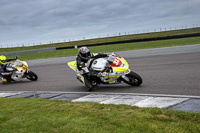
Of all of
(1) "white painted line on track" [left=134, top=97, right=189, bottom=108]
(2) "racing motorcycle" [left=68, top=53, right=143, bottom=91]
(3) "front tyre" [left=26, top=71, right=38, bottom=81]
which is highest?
(2) "racing motorcycle" [left=68, top=53, right=143, bottom=91]

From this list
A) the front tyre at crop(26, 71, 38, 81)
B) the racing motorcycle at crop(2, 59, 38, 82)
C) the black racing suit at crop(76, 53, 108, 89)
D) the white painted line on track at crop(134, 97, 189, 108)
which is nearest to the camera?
the white painted line on track at crop(134, 97, 189, 108)

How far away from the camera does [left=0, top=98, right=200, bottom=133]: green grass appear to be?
13.7 feet

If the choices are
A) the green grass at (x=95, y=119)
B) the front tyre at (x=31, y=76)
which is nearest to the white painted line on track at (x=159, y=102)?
the green grass at (x=95, y=119)

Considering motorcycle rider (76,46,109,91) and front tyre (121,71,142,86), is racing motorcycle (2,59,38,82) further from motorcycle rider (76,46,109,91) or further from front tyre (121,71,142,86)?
front tyre (121,71,142,86)

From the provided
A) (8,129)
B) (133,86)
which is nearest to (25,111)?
(8,129)

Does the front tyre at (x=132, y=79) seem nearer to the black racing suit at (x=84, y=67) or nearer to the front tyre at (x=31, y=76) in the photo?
the black racing suit at (x=84, y=67)

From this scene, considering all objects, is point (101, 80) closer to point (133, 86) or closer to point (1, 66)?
point (133, 86)

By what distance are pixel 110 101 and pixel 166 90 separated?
6.19 feet

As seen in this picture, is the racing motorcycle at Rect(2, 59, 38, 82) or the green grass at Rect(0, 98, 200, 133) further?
the racing motorcycle at Rect(2, 59, 38, 82)

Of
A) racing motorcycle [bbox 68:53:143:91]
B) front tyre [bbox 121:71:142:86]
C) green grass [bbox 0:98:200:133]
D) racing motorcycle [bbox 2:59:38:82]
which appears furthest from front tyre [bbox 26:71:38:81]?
green grass [bbox 0:98:200:133]

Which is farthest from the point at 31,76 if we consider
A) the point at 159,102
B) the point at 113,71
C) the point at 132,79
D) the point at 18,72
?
the point at 159,102

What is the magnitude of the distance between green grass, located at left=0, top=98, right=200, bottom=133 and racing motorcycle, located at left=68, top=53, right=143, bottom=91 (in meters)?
2.29

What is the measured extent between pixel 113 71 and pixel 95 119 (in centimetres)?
361

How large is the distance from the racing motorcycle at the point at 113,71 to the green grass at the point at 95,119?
2287mm
